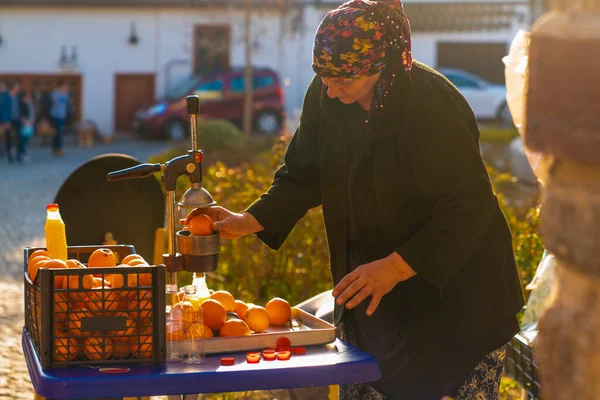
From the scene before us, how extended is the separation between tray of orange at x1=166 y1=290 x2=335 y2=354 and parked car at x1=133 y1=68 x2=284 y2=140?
2412 cm

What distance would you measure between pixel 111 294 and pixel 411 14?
94.9 ft

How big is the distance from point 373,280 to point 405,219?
28 centimetres

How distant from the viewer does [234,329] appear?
2.67 metres

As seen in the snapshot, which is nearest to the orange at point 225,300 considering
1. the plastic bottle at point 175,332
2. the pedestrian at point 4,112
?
the plastic bottle at point 175,332

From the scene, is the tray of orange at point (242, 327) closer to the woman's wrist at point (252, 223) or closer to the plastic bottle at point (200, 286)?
the plastic bottle at point (200, 286)

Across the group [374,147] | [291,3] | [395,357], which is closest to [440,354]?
[395,357]

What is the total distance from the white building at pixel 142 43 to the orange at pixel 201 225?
26.8 m

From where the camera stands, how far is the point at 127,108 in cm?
3014

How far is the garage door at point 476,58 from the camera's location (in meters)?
30.7

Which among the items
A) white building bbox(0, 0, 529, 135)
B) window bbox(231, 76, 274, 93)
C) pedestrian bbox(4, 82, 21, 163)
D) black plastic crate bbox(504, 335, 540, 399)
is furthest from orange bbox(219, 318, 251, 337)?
white building bbox(0, 0, 529, 135)

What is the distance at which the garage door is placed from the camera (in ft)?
101

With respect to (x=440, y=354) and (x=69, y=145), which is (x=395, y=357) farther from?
(x=69, y=145)

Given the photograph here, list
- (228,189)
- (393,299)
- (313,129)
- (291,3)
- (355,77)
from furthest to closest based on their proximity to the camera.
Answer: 1. (291,3)
2. (228,189)
3. (313,129)
4. (393,299)
5. (355,77)

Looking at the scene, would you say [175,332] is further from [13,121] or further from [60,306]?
[13,121]
